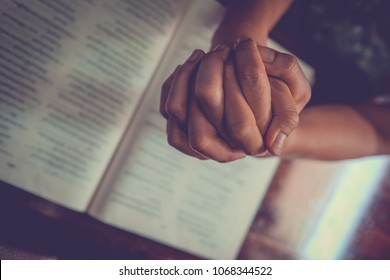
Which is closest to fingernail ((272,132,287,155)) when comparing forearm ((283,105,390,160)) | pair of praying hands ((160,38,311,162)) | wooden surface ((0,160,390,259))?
pair of praying hands ((160,38,311,162))

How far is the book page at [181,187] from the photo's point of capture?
395 mm

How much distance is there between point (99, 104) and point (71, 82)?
0.13 feet

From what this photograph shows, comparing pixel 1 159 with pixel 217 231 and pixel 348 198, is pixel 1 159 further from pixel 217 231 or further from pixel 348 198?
pixel 348 198

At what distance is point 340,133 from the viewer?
45 centimetres

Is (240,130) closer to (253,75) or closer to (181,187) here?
(253,75)

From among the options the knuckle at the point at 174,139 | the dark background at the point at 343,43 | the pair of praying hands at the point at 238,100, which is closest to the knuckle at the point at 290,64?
the pair of praying hands at the point at 238,100

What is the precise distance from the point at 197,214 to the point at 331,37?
37cm

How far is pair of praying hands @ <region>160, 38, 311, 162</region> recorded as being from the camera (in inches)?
9.8

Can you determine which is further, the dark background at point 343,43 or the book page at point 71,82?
the dark background at point 343,43

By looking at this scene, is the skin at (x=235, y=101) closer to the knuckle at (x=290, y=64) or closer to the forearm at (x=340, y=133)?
the knuckle at (x=290, y=64)

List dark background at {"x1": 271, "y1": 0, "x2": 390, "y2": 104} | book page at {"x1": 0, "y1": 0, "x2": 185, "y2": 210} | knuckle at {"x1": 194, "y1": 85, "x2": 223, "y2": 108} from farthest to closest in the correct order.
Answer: dark background at {"x1": 271, "y1": 0, "x2": 390, "y2": 104}
book page at {"x1": 0, "y1": 0, "x2": 185, "y2": 210}
knuckle at {"x1": 194, "y1": 85, "x2": 223, "y2": 108}

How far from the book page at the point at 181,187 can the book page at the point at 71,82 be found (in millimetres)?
20

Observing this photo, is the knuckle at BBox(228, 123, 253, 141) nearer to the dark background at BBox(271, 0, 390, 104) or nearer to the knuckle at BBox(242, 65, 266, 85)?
the knuckle at BBox(242, 65, 266, 85)

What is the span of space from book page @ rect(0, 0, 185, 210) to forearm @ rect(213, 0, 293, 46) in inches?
2.5
